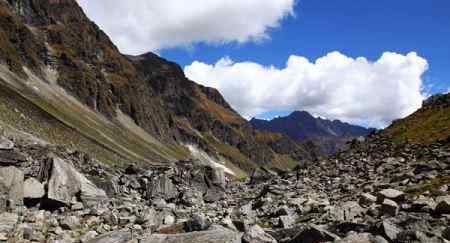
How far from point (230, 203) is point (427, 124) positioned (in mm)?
30221

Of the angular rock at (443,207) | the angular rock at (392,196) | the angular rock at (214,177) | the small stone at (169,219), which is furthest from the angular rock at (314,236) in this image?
the angular rock at (214,177)

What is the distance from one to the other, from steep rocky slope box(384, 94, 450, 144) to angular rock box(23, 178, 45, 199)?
3608 cm

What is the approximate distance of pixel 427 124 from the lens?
61875 mm

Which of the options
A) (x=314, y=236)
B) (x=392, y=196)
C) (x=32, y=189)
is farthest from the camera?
(x=32, y=189)

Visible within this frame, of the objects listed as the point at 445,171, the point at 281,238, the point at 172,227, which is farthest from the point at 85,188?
the point at 445,171

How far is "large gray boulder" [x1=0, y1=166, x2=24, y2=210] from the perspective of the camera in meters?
27.2

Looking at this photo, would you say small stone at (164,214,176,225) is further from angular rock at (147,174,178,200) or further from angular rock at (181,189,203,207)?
angular rock at (147,174,178,200)

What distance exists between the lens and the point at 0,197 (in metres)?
26.4

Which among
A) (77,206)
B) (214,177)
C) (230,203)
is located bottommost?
(77,206)

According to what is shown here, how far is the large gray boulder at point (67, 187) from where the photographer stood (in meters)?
30.2

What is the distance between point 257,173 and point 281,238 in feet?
209

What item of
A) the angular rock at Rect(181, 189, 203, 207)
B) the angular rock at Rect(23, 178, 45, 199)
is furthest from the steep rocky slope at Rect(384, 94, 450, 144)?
the angular rock at Rect(23, 178, 45, 199)

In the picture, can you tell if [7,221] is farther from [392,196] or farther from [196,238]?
[392,196]

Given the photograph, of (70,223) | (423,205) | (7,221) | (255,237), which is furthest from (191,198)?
(255,237)
